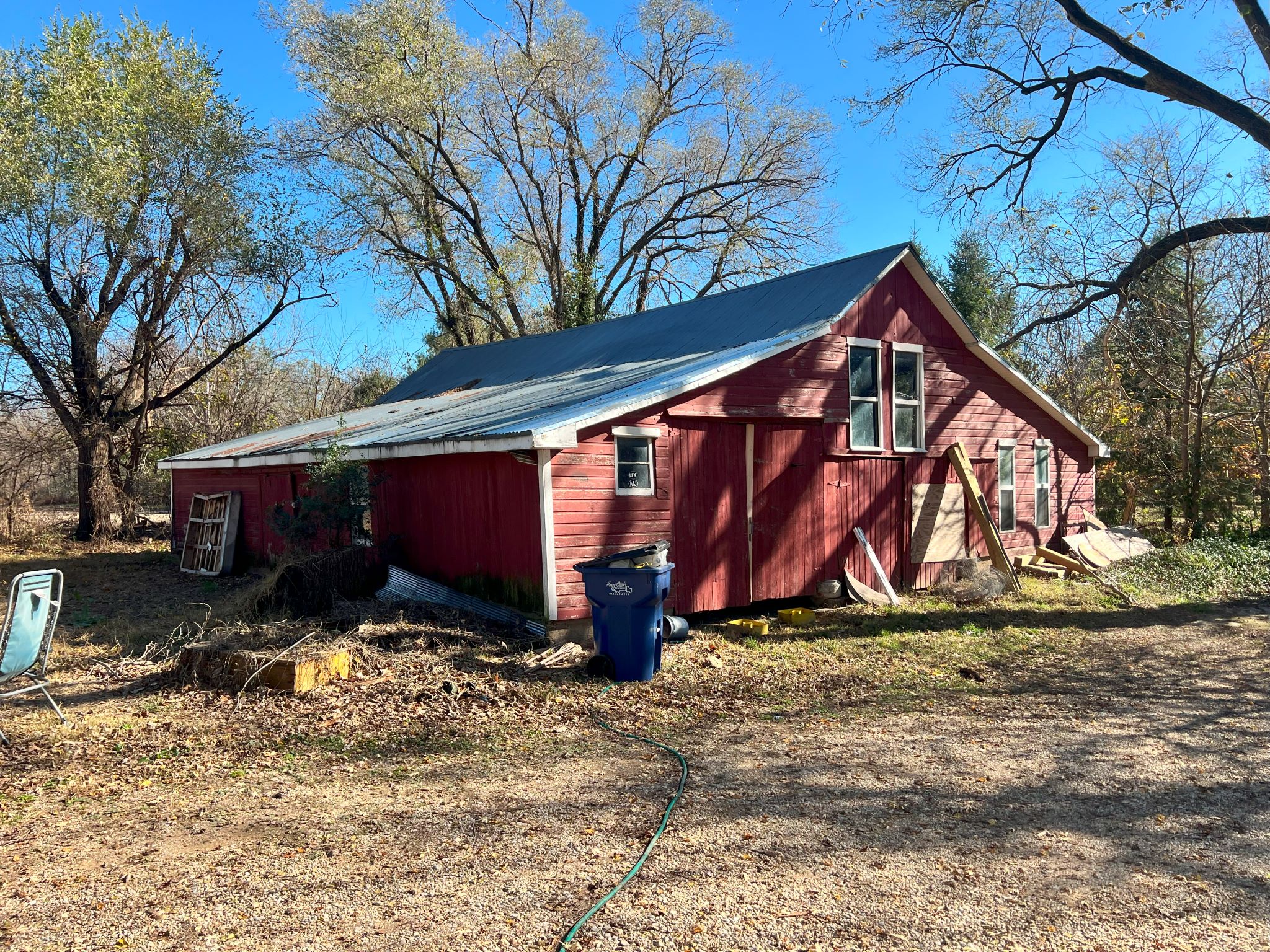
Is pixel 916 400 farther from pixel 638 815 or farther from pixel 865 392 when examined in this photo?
pixel 638 815

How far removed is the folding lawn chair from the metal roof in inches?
168

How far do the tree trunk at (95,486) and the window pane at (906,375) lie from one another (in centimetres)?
1861

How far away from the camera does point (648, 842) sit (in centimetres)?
480

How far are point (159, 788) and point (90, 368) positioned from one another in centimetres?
1943

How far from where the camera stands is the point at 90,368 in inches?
854

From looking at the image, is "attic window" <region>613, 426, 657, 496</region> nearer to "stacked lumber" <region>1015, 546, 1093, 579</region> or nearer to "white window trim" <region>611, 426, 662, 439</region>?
"white window trim" <region>611, 426, 662, 439</region>

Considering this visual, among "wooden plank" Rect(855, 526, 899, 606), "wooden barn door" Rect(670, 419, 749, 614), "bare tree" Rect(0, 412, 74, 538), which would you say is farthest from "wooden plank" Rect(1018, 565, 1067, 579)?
"bare tree" Rect(0, 412, 74, 538)

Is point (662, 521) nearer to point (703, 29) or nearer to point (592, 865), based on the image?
point (592, 865)

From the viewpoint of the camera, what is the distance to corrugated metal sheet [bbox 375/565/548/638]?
10047 mm

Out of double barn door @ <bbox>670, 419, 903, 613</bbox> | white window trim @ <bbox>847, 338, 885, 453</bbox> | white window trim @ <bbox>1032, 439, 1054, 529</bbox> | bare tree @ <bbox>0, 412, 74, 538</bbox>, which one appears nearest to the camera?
double barn door @ <bbox>670, 419, 903, 613</bbox>

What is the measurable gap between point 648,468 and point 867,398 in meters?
4.44

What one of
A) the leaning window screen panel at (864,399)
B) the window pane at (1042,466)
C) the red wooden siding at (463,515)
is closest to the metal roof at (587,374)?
the red wooden siding at (463,515)

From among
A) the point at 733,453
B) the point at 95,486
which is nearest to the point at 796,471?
the point at 733,453

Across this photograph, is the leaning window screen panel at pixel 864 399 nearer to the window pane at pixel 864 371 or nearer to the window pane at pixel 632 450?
the window pane at pixel 864 371
